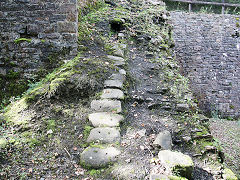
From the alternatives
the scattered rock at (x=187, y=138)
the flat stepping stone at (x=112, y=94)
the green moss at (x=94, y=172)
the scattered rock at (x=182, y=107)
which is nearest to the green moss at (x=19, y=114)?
the flat stepping stone at (x=112, y=94)

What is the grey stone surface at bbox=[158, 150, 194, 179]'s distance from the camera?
2039mm

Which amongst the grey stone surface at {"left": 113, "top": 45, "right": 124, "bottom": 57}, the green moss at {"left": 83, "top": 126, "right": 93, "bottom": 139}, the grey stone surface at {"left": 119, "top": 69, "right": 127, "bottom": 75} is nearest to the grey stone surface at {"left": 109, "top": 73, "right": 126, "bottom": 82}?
the grey stone surface at {"left": 119, "top": 69, "right": 127, "bottom": 75}

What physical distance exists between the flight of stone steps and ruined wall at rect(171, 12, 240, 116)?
5.88m

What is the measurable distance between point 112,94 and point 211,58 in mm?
7128

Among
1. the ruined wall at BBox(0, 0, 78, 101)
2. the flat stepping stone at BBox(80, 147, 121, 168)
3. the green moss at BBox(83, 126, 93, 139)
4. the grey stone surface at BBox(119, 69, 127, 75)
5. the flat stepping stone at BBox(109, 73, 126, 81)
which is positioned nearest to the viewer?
the flat stepping stone at BBox(80, 147, 121, 168)

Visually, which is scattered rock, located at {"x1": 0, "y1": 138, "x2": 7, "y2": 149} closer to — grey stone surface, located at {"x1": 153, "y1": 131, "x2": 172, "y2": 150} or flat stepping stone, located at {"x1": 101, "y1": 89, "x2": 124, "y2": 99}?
flat stepping stone, located at {"x1": 101, "y1": 89, "x2": 124, "y2": 99}

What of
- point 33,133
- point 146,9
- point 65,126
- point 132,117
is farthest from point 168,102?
point 146,9

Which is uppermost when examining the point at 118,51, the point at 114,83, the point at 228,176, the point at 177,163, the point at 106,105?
the point at 118,51

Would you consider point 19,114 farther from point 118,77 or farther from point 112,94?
point 118,77

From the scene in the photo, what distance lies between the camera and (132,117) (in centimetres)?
304

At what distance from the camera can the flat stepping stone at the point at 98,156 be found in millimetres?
2189

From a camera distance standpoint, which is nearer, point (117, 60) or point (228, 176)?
point (228, 176)

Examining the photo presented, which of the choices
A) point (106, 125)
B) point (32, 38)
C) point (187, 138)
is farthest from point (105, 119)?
point (32, 38)

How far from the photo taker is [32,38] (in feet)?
13.3
